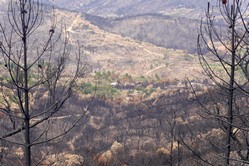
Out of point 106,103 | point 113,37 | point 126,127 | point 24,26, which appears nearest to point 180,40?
point 113,37

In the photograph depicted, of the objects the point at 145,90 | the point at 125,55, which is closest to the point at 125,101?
the point at 145,90

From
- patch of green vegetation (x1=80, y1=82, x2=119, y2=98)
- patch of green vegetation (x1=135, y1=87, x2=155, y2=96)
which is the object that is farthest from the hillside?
patch of green vegetation (x1=80, y1=82, x2=119, y2=98)

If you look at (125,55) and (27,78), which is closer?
(27,78)

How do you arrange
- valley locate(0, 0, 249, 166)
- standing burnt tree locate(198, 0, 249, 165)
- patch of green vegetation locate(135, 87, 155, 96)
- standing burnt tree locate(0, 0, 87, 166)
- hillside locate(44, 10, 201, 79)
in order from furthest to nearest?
hillside locate(44, 10, 201, 79) < patch of green vegetation locate(135, 87, 155, 96) < valley locate(0, 0, 249, 166) < standing burnt tree locate(198, 0, 249, 165) < standing burnt tree locate(0, 0, 87, 166)

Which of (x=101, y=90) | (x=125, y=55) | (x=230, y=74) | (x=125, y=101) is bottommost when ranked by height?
(x=125, y=101)

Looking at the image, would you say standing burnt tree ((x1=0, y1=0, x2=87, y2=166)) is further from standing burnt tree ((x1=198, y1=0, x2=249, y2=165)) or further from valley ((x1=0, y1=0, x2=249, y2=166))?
standing burnt tree ((x1=198, y1=0, x2=249, y2=165))

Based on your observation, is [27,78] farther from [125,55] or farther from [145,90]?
[125,55]

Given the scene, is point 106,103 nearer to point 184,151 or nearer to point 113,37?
point 184,151

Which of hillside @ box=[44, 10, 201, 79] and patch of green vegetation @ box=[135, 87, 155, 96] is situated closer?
patch of green vegetation @ box=[135, 87, 155, 96]

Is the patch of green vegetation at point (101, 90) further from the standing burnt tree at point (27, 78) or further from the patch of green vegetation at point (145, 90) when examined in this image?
the standing burnt tree at point (27, 78)

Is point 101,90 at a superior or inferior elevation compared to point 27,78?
inferior

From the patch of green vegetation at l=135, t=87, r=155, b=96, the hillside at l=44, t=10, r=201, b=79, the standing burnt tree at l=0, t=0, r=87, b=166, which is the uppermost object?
the standing burnt tree at l=0, t=0, r=87, b=166
